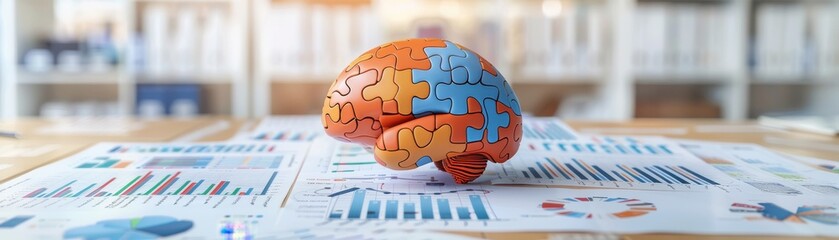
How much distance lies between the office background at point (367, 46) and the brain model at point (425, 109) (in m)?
1.80

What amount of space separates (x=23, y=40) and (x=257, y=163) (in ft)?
6.35

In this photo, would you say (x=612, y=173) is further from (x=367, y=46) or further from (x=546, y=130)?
(x=367, y=46)

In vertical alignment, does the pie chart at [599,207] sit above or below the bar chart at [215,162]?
below

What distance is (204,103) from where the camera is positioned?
9.30 feet

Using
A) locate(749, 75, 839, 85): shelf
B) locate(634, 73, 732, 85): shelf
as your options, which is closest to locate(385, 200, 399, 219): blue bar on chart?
locate(634, 73, 732, 85): shelf

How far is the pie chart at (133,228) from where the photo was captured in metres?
0.59

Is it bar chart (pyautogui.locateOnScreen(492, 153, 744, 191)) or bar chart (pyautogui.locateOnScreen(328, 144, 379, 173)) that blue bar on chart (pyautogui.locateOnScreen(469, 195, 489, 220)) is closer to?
bar chart (pyautogui.locateOnScreen(492, 153, 744, 191))

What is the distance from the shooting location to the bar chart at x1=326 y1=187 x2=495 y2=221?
66 cm

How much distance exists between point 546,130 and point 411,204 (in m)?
0.68

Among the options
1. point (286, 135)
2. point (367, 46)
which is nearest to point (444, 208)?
point (286, 135)

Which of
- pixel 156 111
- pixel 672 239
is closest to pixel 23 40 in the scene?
pixel 156 111

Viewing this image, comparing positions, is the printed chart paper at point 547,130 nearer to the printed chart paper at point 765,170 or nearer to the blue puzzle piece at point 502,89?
the printed chart paper at point 765,170

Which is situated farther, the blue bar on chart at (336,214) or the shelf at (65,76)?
the shelf at (65,76)

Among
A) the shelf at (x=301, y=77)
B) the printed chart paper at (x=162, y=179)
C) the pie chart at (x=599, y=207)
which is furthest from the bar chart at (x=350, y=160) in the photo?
the shelf at (x=301, y=77)
